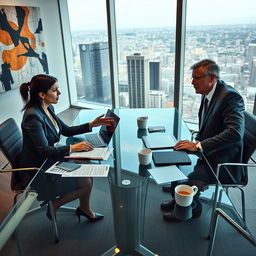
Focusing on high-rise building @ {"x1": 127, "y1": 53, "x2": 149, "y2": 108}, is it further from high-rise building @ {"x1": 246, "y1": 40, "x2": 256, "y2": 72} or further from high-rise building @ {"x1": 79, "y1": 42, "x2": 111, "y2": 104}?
high-rise building @ {"x1": 246, "y1": 40, "x2": 256, "y2": 72}

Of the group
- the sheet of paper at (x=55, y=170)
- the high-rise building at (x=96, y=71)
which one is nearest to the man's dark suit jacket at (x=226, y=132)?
the sheet of paper at (x=55, y=170)

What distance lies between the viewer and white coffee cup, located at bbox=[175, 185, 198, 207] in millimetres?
1153

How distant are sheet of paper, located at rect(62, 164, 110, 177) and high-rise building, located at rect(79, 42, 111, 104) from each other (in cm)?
295

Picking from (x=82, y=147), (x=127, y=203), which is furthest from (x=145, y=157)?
(x=82, y=147)

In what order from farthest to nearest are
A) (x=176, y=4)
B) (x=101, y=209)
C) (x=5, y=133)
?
(x=176, y=4)
(x=5, y=133)
(x=101, y=209)

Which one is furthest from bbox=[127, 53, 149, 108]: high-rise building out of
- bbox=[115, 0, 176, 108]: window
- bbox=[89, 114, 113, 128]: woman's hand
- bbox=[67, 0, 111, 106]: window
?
bbox=[89, 114, 113, 128]: woman's hand

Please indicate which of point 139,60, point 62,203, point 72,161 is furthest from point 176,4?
point 62,203

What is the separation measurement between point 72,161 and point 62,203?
10.5 inches

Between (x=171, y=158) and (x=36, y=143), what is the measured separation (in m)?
0.91

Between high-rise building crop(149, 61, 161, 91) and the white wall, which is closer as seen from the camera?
the white wall

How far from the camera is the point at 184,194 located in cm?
119

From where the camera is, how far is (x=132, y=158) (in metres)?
1.57

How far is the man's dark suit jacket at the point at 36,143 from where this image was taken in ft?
5.38

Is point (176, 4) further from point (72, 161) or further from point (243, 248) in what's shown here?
point (243, 248)
